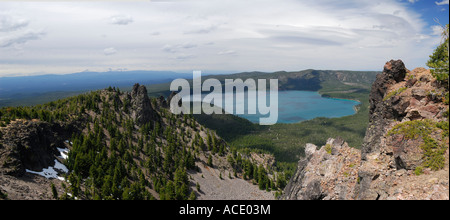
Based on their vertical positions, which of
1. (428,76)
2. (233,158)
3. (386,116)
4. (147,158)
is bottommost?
(233,158)

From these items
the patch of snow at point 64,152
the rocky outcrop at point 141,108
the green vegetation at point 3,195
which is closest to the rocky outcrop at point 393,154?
the green vegetation at point 3,195

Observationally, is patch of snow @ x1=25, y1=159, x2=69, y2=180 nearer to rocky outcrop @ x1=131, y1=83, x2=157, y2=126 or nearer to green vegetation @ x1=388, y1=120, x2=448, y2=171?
rocky outcrop @ x1=131, y1=83, x2=157, y2=126

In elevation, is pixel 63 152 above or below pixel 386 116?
below

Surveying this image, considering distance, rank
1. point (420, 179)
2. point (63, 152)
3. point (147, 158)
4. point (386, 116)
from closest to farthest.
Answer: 1. point (420, 179)
2. point (386, 116)
3. point (63, 152)
4. point (147, 158)

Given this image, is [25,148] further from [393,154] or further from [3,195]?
[393,154]

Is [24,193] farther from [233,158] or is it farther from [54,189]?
[233,158]

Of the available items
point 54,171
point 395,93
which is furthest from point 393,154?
point 54,171
